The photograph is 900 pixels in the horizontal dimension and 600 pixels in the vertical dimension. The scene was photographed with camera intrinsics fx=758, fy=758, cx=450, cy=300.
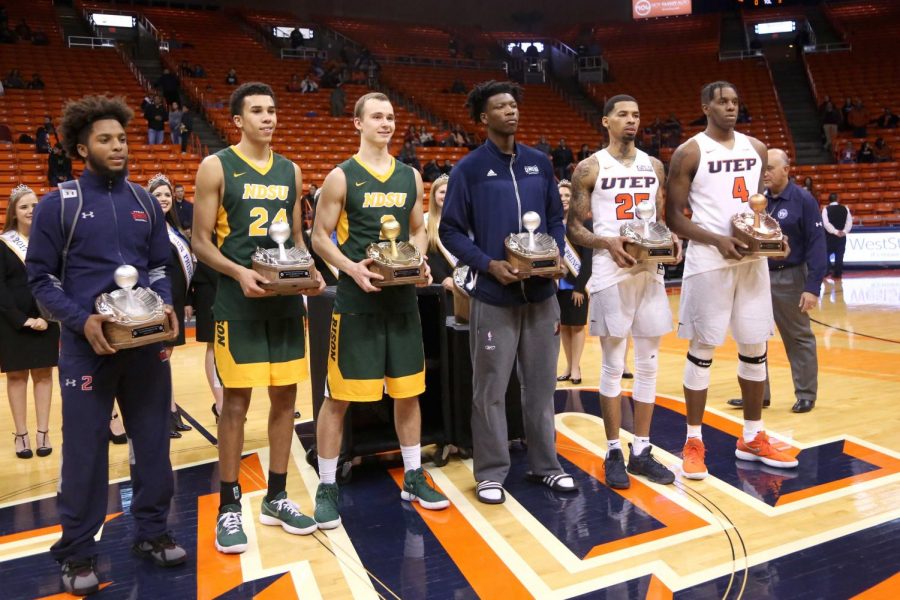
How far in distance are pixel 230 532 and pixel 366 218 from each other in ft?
5.13

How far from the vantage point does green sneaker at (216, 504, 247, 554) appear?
3.36 metres

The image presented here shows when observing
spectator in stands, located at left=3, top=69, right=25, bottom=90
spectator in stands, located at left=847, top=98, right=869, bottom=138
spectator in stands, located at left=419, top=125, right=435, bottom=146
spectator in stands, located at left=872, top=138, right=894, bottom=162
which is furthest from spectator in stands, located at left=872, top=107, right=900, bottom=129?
spectator in stands, located at left=3, top=69, right=25, bottom=90

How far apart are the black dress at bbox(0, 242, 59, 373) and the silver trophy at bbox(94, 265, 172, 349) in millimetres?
2213

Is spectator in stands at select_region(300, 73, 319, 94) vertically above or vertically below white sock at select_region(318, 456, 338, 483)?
above

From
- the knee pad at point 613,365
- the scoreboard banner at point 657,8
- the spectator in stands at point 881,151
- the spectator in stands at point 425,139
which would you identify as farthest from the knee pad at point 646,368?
the scoreboard banner at point 657,8

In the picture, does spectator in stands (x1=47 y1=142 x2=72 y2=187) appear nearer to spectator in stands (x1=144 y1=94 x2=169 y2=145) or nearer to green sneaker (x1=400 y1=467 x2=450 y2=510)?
spectator in stands (x1=144 y1=94 x2=169 y2=145)

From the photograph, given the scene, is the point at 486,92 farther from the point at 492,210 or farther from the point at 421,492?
the point at 421,492

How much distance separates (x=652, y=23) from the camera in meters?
28.1

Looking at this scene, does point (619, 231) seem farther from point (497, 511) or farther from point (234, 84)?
point (234, 84)

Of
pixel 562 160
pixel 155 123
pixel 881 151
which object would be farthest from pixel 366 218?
pixel 881 151

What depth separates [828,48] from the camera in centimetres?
2441

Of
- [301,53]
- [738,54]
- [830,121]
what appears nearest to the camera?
[830,121]

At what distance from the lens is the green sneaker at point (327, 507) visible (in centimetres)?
360

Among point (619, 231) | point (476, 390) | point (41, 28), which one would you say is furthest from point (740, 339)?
point (41, 28)
